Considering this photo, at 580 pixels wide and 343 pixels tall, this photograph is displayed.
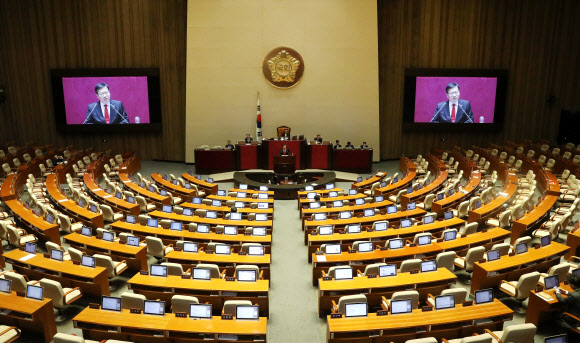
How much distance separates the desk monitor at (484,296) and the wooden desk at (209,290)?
321cm

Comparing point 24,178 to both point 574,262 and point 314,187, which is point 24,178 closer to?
point 314,187

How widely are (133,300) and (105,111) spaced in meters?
16.0

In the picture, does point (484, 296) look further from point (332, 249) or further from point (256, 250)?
point (256, 250)

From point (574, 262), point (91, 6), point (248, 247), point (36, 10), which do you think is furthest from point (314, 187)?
point (36, 10)

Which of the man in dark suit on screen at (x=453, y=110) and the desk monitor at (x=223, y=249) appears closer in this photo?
the desk monitor at (x=223, y=249)

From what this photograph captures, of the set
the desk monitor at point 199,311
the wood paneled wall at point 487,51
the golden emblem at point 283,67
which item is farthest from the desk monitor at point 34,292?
the wood paneled wall at point 487,51

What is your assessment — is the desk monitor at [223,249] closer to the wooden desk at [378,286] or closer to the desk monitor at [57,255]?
the wooden desk at [378,286]

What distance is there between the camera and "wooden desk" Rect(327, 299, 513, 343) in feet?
19.8

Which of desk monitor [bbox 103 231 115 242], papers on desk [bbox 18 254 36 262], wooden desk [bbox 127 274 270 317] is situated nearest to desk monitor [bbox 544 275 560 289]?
wooden desk [bbox 127 274 270 317]

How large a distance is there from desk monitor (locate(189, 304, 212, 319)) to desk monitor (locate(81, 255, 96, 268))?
270cm

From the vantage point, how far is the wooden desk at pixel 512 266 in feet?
25.3

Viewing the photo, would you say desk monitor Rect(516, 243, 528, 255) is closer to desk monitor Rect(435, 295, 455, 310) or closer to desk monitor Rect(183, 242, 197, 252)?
desk monitor Rect(435, 295, 455, 310)

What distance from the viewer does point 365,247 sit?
873cm

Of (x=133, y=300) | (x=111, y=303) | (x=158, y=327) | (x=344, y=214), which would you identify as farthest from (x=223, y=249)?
(x=344, y=214)
